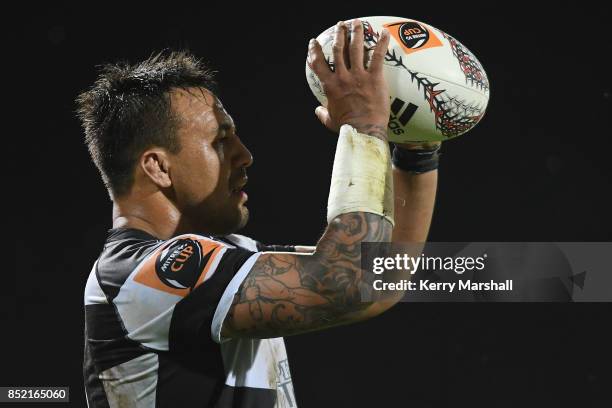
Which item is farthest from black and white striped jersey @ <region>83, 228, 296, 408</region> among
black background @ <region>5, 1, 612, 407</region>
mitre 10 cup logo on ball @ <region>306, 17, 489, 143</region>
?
black background @ <region>5, 1, 612, 407</region>

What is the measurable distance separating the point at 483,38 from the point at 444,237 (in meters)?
0.93

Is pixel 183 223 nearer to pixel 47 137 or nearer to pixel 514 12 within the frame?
pixel 47 137

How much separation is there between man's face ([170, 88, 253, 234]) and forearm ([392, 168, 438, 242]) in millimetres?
344

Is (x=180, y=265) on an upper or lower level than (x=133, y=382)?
upper

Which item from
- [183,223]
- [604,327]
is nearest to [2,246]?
[183,223]

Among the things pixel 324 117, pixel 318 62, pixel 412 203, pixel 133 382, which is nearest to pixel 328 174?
pixel 412 203

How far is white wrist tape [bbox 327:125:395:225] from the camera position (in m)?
1.16

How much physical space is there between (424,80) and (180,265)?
56 cm

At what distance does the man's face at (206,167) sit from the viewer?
1.41 m

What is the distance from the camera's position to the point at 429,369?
3.14 meters

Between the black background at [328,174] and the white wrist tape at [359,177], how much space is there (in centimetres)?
204

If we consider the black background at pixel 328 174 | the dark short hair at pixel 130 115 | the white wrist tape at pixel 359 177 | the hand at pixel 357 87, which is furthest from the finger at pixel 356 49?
the black background at pixel 328 174

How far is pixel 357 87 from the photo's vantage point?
3.97 ft

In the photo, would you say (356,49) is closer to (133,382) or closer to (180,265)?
(180,265)
